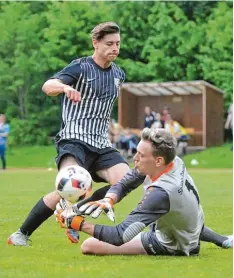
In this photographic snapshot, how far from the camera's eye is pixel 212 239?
31.0ft

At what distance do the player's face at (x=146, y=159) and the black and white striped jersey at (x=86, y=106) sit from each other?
1616 millimetres

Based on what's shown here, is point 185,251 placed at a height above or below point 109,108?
below

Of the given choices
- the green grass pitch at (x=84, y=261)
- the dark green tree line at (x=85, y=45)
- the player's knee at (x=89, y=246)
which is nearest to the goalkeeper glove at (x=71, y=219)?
the green grass pitch at (x=84, y=261)

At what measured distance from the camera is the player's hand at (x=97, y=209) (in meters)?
8.14

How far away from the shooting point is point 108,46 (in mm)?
9750

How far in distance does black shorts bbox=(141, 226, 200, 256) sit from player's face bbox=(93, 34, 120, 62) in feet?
6.68

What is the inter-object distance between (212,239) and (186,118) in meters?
33.1

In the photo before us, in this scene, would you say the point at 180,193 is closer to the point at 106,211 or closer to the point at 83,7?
the point at 106,211

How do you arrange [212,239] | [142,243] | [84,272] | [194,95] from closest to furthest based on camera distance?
1. [84,272]
2. [142,243]
3. [212,239]
4. [194,95]

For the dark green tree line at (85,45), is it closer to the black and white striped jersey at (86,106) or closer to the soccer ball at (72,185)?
the black and white striped jersey at (86,106)

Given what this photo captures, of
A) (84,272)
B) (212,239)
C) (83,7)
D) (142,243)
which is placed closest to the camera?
(84,272)

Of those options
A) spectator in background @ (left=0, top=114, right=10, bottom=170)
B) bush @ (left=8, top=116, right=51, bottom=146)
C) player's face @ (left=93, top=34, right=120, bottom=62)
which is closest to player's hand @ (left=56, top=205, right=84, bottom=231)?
player's face @ (left=93, top=34, right=120, bottom=62)

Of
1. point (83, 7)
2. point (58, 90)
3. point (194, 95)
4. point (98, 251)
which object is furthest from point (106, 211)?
point (83, 7)

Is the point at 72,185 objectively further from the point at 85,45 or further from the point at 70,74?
the point at 85,45
